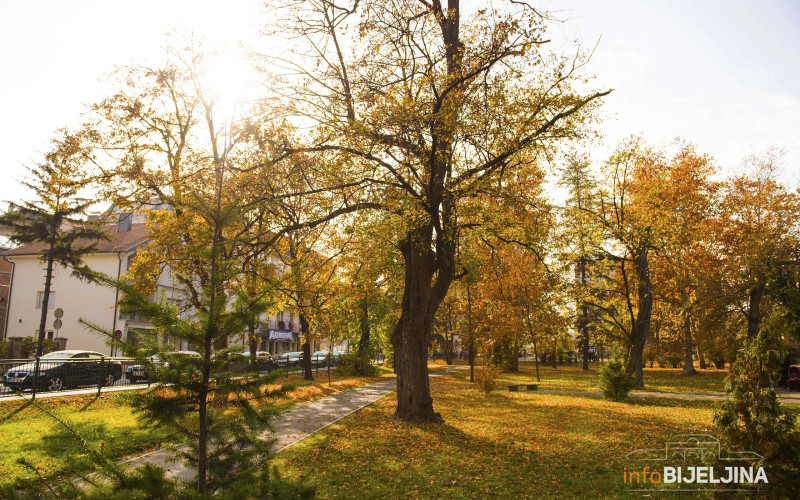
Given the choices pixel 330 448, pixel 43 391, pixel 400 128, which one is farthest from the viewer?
pixel 43 391

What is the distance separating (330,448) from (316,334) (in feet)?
53.1

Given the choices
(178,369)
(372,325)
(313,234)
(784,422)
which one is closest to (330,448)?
(178,369)

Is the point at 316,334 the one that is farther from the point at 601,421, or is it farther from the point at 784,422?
the point at 784,422

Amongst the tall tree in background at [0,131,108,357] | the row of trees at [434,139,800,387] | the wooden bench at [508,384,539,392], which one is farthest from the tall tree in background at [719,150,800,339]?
the tall tree in background at [0,131,108,357]

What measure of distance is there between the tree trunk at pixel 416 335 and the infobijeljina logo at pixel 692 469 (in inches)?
205

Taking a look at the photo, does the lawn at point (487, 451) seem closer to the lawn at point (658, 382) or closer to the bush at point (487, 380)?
the bush at point (487, 380)

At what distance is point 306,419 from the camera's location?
1389 cm

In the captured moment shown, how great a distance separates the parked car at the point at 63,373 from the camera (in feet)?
47.4

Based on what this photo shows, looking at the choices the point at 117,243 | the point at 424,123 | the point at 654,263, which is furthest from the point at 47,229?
the point at 654,263

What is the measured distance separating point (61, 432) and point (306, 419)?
10775 mm

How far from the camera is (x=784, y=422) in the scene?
15.5 ft

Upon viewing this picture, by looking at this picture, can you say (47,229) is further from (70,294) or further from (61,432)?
(61,432)

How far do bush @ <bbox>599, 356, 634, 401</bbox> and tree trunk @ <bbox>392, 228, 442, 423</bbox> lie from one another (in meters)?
8.80

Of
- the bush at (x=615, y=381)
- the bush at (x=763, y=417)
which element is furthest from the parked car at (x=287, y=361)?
the bush at (x=763, y=417)
